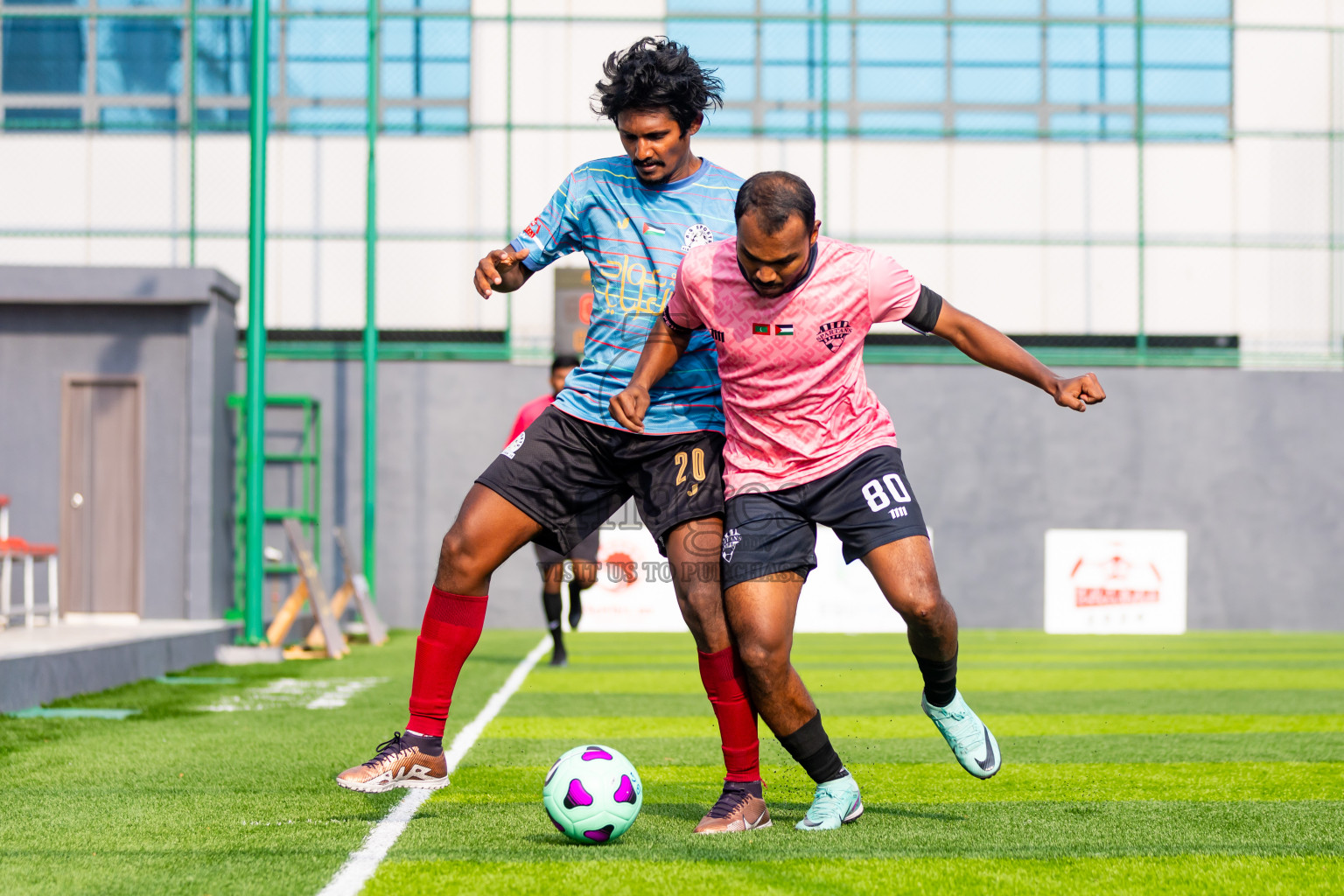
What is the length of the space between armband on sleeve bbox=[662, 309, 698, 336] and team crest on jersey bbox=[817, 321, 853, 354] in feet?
1.30

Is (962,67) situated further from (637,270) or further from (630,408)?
(630,408)

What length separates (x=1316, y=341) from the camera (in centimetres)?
1967

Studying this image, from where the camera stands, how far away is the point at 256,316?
11.8m

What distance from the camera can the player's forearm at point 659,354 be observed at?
4.24 m

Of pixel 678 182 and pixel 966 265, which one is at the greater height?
pixel 966 265

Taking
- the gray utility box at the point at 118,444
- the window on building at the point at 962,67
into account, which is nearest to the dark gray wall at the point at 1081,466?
the gray utility box at the point at 118,444

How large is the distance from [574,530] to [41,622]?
10.5 metres

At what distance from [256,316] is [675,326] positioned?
8323 millimetres

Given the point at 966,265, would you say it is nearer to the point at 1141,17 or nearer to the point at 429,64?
the point at 1141,17

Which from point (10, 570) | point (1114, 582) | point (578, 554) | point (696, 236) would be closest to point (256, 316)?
point (10, 570)

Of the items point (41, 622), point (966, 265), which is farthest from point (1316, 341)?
point (41, 622)

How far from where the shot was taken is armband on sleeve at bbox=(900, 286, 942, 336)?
4324 millimetres

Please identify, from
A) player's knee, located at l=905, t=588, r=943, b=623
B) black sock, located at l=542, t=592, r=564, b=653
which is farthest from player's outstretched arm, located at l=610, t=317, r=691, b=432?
black sock, located at l=542, t=592, r=564, b=653

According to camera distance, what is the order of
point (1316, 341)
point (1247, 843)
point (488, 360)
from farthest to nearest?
point (1316, 341) < point (488, 360) < point (1247, 843)
